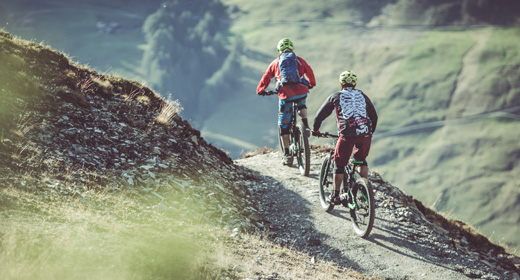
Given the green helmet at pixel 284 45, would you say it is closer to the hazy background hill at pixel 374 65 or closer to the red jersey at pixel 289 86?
the red jersey at pixel 289 86

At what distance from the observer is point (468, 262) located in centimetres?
969

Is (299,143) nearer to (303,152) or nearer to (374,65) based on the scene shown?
(303,152)

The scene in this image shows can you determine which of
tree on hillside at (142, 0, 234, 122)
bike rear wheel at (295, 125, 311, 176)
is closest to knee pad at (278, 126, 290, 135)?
bike rear wheel at (295, 125, 311, 176)

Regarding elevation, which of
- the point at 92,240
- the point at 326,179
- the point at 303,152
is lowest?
the point at 92,240

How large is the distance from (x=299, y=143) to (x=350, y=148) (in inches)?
134

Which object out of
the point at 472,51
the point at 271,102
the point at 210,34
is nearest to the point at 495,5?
the point at 472,51

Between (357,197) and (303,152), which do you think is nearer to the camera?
(357,197)

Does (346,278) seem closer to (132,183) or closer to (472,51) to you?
(132,183)

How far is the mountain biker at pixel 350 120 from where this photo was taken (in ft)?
28.6

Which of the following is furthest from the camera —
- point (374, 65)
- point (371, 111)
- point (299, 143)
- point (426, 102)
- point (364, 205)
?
point (374, 65)

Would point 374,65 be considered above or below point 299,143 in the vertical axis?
above

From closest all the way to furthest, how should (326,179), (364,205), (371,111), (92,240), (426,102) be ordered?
(92,240) → (364,205) → (371,111) → (326,179) → (426,102)

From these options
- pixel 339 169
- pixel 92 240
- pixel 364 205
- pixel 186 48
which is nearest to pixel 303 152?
pixel 339 169

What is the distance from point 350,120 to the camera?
8.72 metres
